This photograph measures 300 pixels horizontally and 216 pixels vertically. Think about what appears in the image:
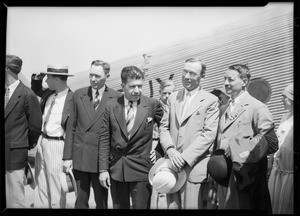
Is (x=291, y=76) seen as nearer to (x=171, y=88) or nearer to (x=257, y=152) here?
(x=257, y=152)

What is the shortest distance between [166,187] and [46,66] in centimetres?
196

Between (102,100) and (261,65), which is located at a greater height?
(261,65)

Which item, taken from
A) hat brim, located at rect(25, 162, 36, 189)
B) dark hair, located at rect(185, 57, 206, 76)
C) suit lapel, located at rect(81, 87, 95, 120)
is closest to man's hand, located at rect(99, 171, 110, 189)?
suit lapel, located at rect(81, 87, 95, 120)

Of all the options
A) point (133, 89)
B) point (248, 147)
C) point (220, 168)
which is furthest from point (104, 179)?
point (248, 147)

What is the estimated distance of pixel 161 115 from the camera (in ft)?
20.5

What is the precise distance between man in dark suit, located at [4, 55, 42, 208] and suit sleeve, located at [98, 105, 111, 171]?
0.76 meters

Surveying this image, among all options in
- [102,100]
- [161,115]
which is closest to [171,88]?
[161,115]

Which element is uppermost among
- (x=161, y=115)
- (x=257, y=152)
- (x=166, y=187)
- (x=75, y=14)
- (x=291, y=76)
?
(x=75, y=14)

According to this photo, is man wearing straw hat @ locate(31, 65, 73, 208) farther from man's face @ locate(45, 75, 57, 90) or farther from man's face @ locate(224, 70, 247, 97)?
man's face @ locate(224, 70, 247, 97)

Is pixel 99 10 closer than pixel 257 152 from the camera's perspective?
No

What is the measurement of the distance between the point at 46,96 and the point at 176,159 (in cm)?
171

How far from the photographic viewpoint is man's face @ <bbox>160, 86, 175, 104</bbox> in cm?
632

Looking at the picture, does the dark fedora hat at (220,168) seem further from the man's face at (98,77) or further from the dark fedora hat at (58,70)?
the dark fedora hat at (58,70)

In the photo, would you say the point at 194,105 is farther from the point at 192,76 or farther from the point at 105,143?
the point at 105,143
